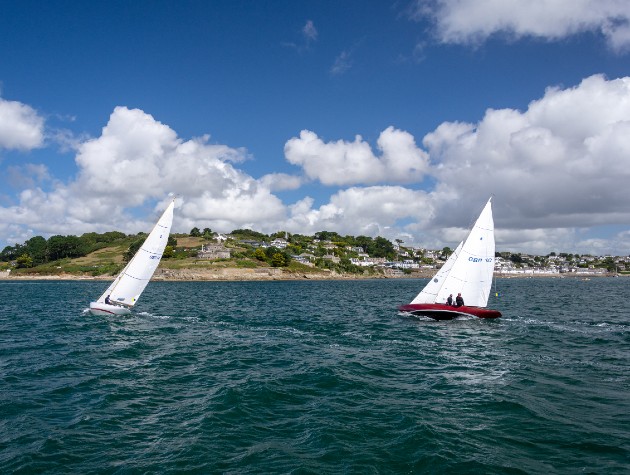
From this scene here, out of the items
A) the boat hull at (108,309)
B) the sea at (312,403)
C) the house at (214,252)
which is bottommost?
the sea at (312,403)

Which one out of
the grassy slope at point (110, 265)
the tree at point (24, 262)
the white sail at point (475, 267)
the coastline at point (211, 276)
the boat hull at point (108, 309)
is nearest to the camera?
the white sail at point (475, 267)

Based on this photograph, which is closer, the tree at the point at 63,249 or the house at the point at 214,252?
the house at the point at 214,252

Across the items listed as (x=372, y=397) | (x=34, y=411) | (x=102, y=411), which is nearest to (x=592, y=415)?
(x=372, y=397)

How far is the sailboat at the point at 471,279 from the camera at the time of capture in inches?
1484

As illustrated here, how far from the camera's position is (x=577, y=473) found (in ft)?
34.5

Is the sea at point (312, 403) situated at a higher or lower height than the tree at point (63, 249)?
lower

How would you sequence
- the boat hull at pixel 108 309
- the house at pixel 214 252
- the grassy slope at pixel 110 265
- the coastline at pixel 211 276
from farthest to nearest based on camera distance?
the house at pixel 214 252 → the grassy slope at pixel 110 265 → the coastline at pixel 211 276 → the boat hull at pixel 108 309

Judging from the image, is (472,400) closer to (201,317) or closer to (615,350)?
(615,350)

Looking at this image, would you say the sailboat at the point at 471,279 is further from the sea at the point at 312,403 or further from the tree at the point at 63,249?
the tree at the point at 63,249

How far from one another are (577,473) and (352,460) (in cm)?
526

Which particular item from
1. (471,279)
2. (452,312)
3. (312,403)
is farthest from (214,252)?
(312,403)

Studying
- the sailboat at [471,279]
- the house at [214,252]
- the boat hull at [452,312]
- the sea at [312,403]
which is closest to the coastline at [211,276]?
the house at [214,252]

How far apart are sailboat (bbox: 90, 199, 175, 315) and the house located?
127 m

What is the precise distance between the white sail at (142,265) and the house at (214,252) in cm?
12748
